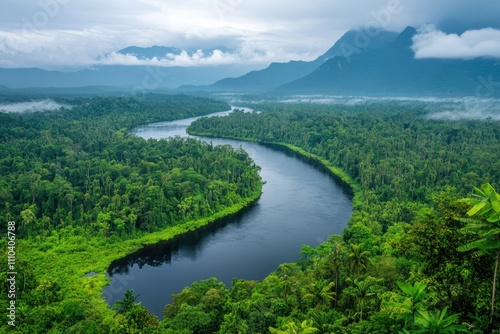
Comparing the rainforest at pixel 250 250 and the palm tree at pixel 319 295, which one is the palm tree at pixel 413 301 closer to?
the rainforest at pixel 250 250

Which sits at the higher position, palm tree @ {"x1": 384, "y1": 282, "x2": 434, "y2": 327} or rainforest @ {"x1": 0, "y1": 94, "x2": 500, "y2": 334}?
palm tree @ {"x1": 384, "y1": 282, "x2": 434, "y2": 327}

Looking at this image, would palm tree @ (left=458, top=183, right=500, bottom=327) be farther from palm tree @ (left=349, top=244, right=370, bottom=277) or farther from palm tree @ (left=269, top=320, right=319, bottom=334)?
palm tree @ (left=349, top=244, right=370, bottom=277)

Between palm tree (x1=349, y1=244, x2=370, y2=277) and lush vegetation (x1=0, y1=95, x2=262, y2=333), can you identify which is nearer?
palm tree (x1=349, y1=244, x2=370, y2=277)

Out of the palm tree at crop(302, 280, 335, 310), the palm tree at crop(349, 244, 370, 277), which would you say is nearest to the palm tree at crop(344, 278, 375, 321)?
the palm tree at crop(302, 280, 335, 310)

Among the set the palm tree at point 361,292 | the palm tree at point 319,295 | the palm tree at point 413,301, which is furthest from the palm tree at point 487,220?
the palm tree at point 319,295

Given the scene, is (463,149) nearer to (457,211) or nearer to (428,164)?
(428,164)

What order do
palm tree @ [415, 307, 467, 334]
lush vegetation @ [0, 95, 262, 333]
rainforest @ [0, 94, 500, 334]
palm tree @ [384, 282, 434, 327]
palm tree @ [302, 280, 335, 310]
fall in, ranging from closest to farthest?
1. palm tree @ [415, 307, 467, 334]
2. palm tree @ [384, 282, 434, 327]
3. rainforest @ [0, 94, 500, 334]
4. palm tree @ [302, 280, 335, 310]
5. lush vegetation @ [0, 95, 262, 333]

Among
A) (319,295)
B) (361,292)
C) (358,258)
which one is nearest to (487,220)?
(361,292)
